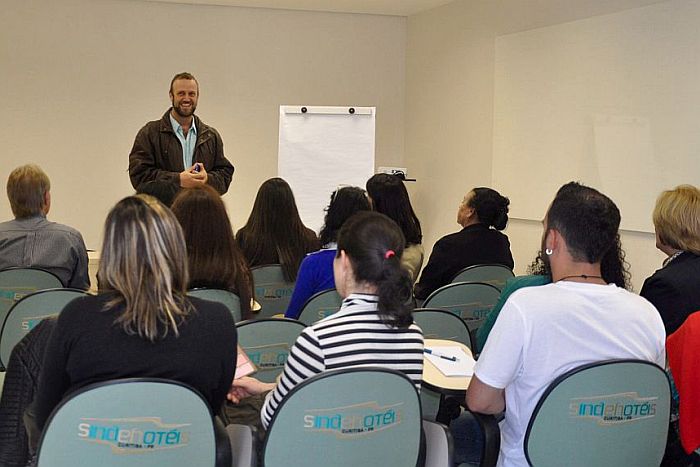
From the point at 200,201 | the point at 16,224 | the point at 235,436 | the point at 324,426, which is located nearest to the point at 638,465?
the point at 324,426

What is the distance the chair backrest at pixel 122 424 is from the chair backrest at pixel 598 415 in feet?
3.01

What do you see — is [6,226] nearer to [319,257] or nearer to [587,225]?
[319,257]

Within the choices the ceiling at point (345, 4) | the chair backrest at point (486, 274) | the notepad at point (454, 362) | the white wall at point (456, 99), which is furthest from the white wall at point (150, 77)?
the notepad at point (454, 362)

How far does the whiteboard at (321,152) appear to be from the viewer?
7.81 meters

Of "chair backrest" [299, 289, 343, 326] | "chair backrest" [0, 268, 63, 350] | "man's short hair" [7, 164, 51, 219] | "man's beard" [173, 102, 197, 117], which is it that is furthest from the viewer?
"man's beard" [173, 102, 197, 117]

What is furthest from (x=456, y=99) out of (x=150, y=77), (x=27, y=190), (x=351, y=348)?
(x=351, y=348)

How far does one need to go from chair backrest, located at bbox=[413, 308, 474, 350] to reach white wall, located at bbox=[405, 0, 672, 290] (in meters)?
3.79

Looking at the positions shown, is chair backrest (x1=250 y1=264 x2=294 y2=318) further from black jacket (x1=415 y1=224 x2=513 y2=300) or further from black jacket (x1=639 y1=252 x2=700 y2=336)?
black jacket (x1=639 y1=252 x2=700 y2=336)

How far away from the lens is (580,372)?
7.02 feet

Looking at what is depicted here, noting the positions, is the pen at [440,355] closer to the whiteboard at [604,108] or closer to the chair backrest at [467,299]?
the chair backrest at [467,299]

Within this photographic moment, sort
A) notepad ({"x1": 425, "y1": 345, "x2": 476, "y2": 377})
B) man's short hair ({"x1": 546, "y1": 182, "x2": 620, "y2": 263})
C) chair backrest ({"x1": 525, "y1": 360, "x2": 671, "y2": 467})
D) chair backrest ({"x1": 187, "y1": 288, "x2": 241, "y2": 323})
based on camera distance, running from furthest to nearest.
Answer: chair backrest ({"x1": 187, "y1": 288, "x2": 241, "y2": 323}) < notepad ({"x1": 425, "y1": 345, "x2": 476, "y2": 377}) < man's short hair ({"x1": 546, "y1": 182, "x2": 620, "y2": 263}) < chair backrest ({"x1": 525, "y1": 360, "x2": 671, "y2": 467})

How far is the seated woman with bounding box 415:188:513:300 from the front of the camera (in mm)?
4559

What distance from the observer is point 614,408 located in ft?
7.22

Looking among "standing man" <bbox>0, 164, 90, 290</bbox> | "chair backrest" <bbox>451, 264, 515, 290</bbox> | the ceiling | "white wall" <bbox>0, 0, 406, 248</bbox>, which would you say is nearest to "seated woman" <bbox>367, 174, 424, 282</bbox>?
"chair backrest" <bbox>451, 264, 515, 290</bbox>
